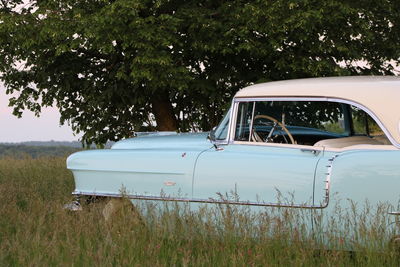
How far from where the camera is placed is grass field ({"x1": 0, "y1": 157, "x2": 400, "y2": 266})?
5336mm

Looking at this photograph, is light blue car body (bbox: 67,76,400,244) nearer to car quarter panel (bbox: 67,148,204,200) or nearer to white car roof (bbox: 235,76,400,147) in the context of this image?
car quarter panel (bbox: 67,148,204,200)

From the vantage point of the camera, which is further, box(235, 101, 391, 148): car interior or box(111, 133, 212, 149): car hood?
box(111, 133, 212, 149): car hood

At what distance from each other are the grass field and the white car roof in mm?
1072

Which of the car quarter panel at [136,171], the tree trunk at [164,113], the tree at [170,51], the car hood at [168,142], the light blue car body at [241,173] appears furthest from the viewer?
the tree trunk at [164,113]

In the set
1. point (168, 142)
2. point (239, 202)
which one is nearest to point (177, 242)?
point (239, 202)

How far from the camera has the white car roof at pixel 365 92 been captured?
5820mm

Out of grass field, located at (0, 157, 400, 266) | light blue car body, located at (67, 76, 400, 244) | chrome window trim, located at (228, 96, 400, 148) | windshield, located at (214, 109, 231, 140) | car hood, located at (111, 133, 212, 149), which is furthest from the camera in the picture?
car hood, located at (111, 133, 212, 149)

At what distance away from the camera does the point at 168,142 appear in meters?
7.39

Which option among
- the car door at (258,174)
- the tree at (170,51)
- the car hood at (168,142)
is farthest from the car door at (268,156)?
the tree at (170,51)

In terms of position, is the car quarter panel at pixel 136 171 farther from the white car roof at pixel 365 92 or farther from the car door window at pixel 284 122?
the white car roof at pixel 365 92

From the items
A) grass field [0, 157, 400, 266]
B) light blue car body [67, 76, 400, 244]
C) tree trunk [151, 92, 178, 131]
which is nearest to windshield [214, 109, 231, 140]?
light blue car body [67, 76, 400, 244]

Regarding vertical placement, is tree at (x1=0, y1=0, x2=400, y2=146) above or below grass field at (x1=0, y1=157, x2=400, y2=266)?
above

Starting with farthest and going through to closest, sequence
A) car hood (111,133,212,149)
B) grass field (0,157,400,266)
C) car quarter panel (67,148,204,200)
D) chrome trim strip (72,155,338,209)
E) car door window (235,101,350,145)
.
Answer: car hood (111,133,212,149) → car door window (235,101,350,145) → car quarter panel (67,148,204,200) → chrome trim strip (72,155,338,209) → grass field (0,157,400,266)

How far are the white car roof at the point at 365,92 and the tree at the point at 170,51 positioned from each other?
649 cm
